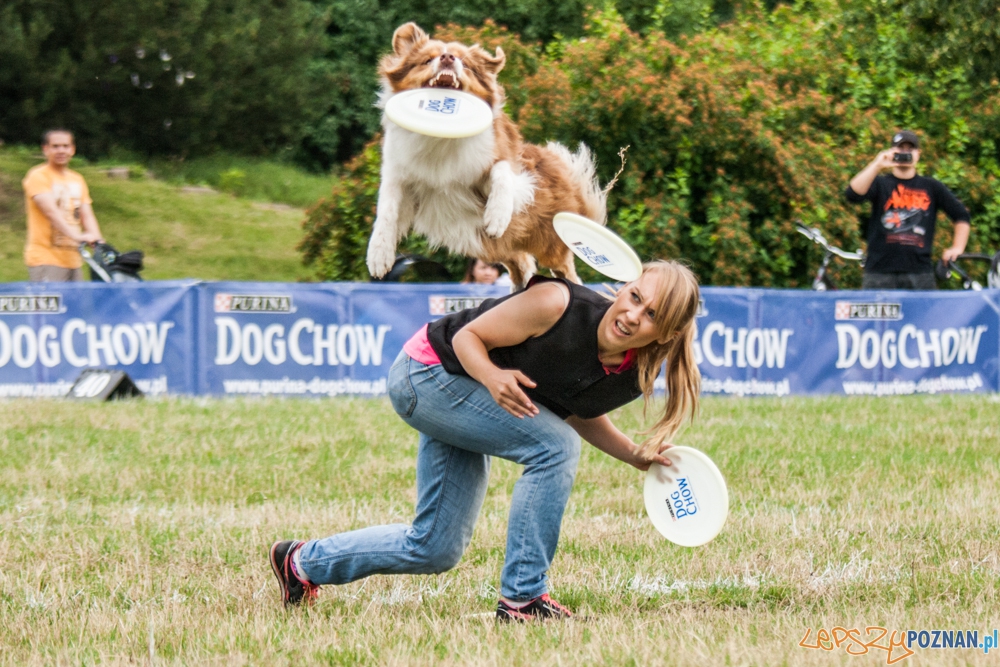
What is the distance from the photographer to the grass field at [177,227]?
61.9ft

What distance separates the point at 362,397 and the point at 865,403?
435 cm

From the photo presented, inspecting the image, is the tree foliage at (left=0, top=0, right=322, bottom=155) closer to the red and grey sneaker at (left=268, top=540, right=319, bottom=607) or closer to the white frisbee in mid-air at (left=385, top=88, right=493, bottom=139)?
the red and grey sneaker at (left=268, top=540, right=319, bottom=607)

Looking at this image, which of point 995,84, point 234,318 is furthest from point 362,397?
point 995,84

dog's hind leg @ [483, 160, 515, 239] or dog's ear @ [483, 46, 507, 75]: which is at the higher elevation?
dog's ear @ [483, 46, 507, 75]

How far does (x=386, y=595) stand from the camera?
422 cm

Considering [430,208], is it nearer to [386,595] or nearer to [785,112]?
[386,595]

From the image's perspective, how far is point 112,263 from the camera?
978 cm

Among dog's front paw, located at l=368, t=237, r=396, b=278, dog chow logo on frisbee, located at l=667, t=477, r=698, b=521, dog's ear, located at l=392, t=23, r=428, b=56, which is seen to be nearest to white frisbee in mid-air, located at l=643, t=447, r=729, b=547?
dog chow logo on frisbee, located at l=667, t=477, r=698, b=521

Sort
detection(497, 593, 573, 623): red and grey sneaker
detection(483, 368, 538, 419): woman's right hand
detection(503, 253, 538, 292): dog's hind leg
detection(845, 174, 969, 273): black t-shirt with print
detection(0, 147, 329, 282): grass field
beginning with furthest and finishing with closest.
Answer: detection(0, 147, 329, 282): grass field → detection(845, 174, 969, 273): black t-shirt with print → detection(503, 253, 538, 292): dog's hind leg → detection(497, 593, 573, 623): red and grey sneaker → detection(483, 368, 538, 419): woman's right hand

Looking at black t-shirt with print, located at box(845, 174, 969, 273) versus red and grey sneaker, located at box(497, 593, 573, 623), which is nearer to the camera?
red and grey sneaker, located at box(497, 593, 573, 623)

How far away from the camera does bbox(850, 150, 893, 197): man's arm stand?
344 inches

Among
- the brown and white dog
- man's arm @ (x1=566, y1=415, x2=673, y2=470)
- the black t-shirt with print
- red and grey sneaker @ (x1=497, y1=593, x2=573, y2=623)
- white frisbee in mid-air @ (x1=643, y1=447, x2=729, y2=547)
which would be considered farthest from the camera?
the black t-shirt with print

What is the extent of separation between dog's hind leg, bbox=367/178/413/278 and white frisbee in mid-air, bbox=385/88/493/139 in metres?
0.32

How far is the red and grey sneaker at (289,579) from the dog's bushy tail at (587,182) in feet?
5.26
